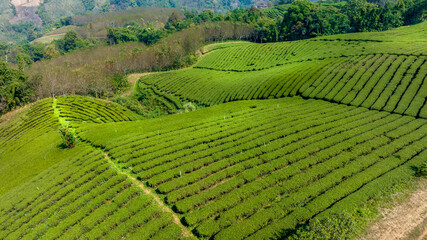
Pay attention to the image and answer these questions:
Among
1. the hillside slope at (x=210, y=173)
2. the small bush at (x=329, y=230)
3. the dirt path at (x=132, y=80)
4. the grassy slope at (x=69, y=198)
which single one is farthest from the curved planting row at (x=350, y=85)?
the grassy slope at (x=69, y=198)

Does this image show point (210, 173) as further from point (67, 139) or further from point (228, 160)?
point (67, 139)

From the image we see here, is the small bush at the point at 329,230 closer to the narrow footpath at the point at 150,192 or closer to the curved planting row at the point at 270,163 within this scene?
the curved planting row at the point at 270,163

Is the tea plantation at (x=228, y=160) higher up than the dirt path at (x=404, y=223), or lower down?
higher up

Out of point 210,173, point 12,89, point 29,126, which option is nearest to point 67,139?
point 29,126

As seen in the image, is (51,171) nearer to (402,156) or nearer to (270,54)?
(402,156)

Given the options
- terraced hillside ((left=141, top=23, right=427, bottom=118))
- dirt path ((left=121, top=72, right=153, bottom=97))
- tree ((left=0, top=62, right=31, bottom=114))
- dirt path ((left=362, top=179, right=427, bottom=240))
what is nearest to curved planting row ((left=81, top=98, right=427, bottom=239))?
dirt path ((left=362, top=179, right=427, bottom=240))

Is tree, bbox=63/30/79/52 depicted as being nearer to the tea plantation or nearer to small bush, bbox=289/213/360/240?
the tea plantation
